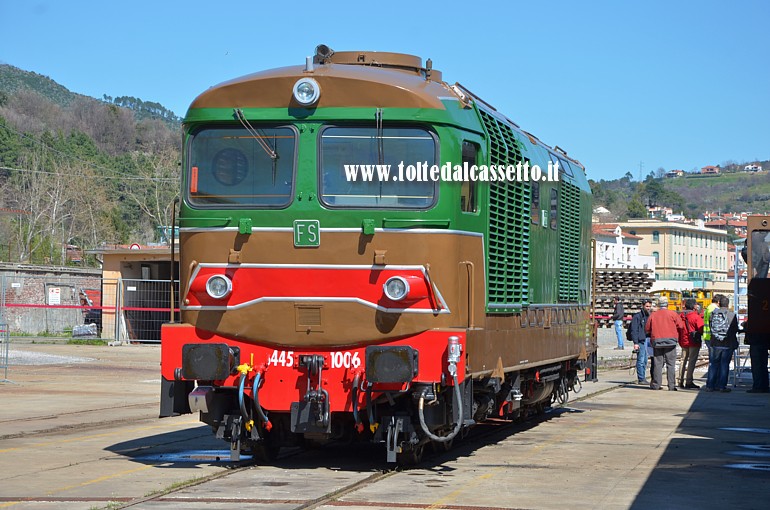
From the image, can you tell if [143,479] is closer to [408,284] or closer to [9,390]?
[408,284]

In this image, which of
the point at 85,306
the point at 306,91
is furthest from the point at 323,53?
the point at 85,306

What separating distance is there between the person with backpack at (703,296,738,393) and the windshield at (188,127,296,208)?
15.2 m

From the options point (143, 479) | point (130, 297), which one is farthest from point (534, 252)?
point (130, 297)

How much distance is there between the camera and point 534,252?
44.0 ft

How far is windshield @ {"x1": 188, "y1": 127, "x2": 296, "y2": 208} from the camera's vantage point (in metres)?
10.4

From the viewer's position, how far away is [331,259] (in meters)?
10.2

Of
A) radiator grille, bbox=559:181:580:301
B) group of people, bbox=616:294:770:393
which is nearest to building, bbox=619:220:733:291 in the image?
group of people, bbox=616:294:770:393

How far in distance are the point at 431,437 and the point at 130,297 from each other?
28.8 meters

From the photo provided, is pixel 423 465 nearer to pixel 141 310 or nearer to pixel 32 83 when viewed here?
pixel 141 310

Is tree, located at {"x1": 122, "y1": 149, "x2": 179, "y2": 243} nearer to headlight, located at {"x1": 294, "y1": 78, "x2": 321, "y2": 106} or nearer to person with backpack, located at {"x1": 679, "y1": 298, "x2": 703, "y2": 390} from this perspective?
person with backpack, located at {"x1": 679, "y1": 298, "x2": 703, "y2": 390}

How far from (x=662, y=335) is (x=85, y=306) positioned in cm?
1986

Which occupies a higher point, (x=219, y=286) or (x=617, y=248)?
(x=617, y=248)

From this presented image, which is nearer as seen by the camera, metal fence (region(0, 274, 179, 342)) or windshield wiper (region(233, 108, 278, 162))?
windshield wiper (region(233, 108, 278, 162))

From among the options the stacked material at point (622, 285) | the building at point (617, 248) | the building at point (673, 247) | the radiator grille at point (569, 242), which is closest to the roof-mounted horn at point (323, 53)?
the radiator grille at point (569, 242)
